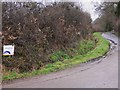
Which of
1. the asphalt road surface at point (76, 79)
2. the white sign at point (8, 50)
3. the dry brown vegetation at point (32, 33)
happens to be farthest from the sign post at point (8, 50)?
the asphalt road surface at point (76, 79)

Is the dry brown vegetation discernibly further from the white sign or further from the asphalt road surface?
the asphalt road surface

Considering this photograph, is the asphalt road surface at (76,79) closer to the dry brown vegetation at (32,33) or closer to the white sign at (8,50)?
the dry brown vegetation at (32,33)

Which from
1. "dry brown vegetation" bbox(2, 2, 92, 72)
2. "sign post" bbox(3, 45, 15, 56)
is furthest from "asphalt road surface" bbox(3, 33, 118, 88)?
"sign post" bbox(3, 45, 15, 56)

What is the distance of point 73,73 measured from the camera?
10477 millimetres

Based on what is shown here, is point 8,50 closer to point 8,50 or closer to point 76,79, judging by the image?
point 8,50

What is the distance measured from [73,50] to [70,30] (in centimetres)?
250

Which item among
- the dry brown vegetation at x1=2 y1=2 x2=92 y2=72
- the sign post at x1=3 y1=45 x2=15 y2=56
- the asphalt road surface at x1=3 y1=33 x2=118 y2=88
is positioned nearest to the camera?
the asphalt road surface at x1=3 y1=33 x2=118 y2=88

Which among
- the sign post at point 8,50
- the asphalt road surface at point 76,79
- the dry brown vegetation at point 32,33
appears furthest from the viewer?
the dry brown vegetation at point 32,33

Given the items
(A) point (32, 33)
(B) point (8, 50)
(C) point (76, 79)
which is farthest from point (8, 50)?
(C) point (76, 79)

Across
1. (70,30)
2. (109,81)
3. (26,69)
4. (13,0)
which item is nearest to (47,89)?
(109,81)

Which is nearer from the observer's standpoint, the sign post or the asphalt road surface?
the asphalt road surface

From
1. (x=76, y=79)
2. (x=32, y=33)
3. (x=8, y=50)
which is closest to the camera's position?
(x=76, y=79)

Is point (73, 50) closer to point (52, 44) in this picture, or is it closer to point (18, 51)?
point (52, 44)

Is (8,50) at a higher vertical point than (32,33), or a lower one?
lower
